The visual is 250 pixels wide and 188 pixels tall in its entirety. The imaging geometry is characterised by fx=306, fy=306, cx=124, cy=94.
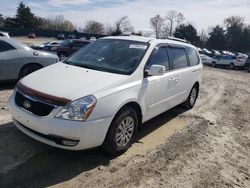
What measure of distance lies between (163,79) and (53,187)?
2829 millimetres

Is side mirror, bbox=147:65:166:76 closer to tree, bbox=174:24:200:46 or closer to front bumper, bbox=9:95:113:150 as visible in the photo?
front bumper, bbox=9:95:113:150

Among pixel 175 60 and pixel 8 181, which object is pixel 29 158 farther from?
pixel 175 60

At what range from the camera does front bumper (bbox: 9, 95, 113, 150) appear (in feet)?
12.7

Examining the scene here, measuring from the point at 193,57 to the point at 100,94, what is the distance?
162 inches

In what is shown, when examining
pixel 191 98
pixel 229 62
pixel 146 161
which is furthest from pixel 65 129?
pixel 229 62

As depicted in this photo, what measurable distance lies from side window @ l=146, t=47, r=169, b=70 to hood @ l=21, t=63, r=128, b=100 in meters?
0.83

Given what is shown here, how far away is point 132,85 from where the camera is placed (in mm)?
4672

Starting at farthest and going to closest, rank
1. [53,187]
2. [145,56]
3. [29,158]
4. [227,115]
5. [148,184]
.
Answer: [227,115] → [145,56] → [29,158] → [148,184] → [53,187]

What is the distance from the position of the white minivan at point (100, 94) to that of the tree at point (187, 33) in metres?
77.7

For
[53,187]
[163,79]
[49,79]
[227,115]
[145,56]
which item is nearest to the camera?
[53,187]

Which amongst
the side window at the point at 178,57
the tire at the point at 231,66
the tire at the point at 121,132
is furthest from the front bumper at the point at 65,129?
the tire at the point at 231,66

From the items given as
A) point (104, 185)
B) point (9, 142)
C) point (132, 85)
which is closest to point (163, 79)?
point (132, 85)

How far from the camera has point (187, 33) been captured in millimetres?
81438

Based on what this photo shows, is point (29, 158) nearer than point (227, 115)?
Yes
